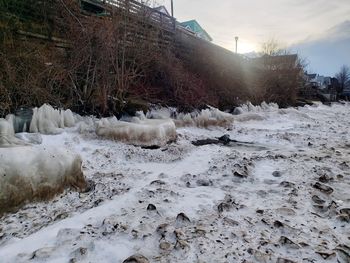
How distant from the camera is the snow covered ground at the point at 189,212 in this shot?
91.7 inches

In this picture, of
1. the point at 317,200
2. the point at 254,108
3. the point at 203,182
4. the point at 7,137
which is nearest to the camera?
the point at 317,200

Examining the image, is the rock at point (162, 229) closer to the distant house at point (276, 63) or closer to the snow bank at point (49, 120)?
the snow bank at point (49, 120)

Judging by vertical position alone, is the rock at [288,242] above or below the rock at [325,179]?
above

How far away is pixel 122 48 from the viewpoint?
8.13m

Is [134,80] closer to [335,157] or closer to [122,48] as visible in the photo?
[122,48]

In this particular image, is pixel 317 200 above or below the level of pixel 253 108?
below

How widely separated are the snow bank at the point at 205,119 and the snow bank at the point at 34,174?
16.9 ft

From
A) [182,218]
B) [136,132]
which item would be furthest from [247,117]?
[182,218]

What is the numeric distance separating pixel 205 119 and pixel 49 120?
5047mm

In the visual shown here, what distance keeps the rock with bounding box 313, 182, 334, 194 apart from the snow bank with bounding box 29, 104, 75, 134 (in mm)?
4587

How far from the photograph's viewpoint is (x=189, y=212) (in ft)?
10.1

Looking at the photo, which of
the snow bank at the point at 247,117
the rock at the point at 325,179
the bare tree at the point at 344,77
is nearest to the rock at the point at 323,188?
the rock at the point at 325,179

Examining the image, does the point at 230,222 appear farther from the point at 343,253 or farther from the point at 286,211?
the point at 343,253

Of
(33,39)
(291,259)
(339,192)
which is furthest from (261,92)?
(291,259)
